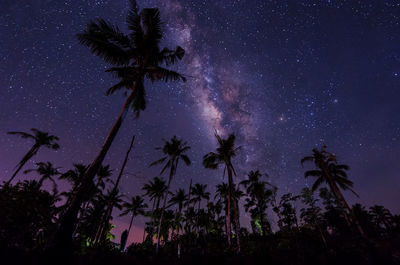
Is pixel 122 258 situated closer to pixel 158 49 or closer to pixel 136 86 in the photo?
pixel 136 86

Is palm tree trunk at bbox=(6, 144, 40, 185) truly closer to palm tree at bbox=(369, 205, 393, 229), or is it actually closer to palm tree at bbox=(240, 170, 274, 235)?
palm tree at bbox=(240, 170, 274, 235)

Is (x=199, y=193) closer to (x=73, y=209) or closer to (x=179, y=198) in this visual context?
(x=179, y=198)

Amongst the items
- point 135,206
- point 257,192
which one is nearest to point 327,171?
point 257,192

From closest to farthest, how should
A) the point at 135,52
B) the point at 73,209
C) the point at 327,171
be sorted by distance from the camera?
the point at 73,209
the point at 135,52
the point at 327,171

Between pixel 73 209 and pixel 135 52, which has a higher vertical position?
pixel 135 52

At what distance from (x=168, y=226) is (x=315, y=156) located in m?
29.3

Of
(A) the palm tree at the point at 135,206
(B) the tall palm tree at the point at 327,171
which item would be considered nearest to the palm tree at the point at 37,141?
(A) the palm tree at the point at 135,206

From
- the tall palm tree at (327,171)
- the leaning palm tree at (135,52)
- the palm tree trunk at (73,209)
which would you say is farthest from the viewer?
the tall palm tree at (327,171)

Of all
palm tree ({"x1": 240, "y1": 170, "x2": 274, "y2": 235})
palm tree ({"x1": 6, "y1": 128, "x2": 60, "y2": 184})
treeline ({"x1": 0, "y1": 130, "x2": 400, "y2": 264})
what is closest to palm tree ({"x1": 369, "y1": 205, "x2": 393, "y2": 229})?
treeline ({"x1": 0, "y1": 130, "x2": 400, "y2": 264})

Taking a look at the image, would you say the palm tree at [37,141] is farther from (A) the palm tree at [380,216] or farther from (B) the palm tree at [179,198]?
(A) the palm tree at [380,216]

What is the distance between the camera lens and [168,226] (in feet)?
111

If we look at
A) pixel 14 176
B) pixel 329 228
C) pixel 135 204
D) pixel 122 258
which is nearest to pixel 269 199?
pixel 329 228

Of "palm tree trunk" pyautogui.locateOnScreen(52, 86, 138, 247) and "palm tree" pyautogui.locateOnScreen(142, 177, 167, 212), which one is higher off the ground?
"palm tree" pyautogui.locateOnScreen(142, 177, 167, 212)

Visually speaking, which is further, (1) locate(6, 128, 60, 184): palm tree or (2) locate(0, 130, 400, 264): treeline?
(1) locate(6, 128, 60, 184): palm tree
